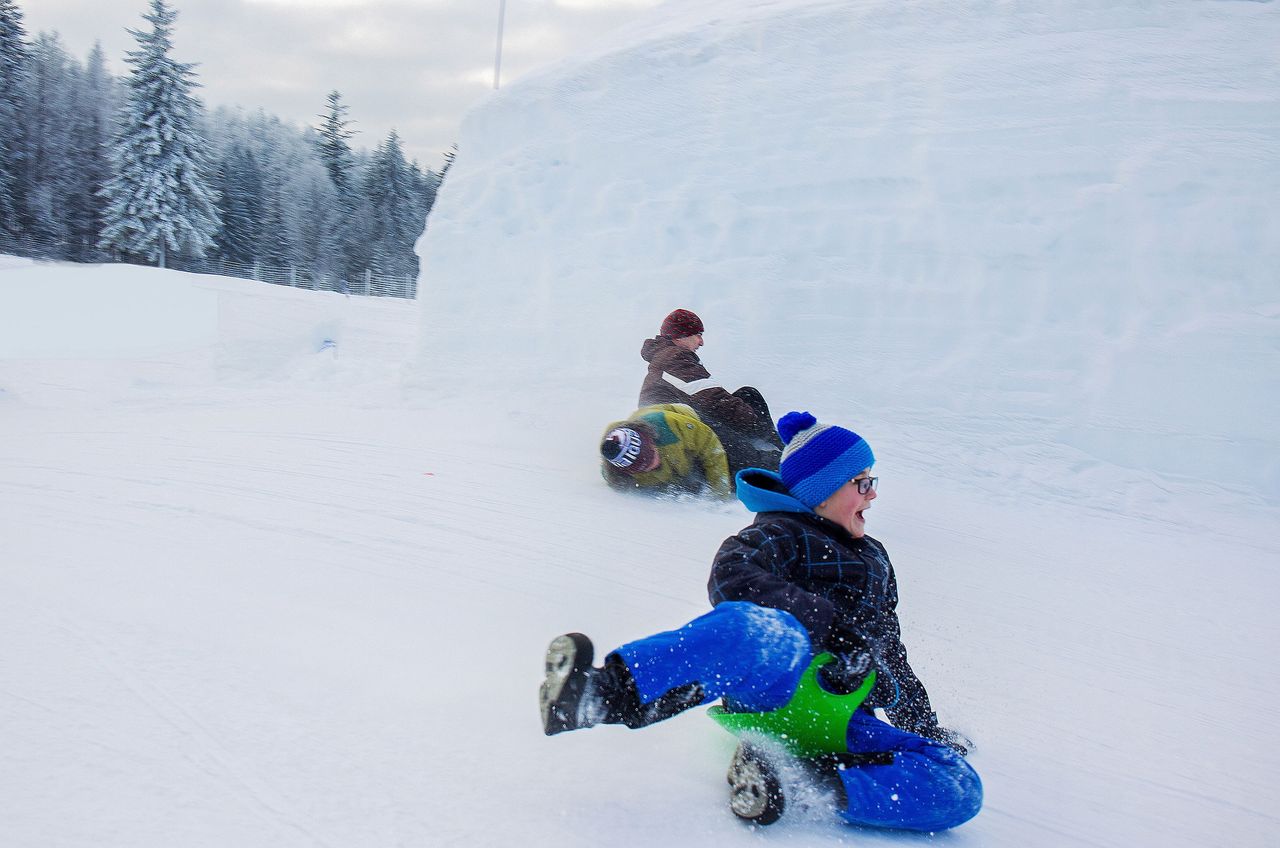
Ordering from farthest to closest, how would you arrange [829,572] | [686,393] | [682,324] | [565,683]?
[682,324] → [686,393] → [829,572] → [565,683]

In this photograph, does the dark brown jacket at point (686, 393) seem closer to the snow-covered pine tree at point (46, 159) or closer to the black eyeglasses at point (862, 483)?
the black eyeglasses at point (862, 483)

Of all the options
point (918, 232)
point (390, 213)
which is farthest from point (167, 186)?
A: point (918, 232)

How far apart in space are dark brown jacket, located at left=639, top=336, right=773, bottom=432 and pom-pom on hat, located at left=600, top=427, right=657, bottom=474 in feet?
1.34

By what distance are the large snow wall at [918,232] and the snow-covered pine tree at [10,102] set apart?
101ft

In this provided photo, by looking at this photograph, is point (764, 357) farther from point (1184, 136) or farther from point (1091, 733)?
point (1091, 733)

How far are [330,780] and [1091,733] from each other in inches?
70.2

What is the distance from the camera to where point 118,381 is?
25.4 ft

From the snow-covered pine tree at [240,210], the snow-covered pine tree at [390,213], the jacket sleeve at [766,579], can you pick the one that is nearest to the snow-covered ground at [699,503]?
the jacket sleeve at [766,579]

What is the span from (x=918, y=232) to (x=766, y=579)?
Result: 4.62 m

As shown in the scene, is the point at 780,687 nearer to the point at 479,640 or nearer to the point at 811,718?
the point at 811,718

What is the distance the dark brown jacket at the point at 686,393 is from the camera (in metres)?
4.17

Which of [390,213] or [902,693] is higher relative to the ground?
[390,213]

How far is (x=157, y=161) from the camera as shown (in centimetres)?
2906

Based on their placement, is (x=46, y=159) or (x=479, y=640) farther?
(x=46, y=159)
